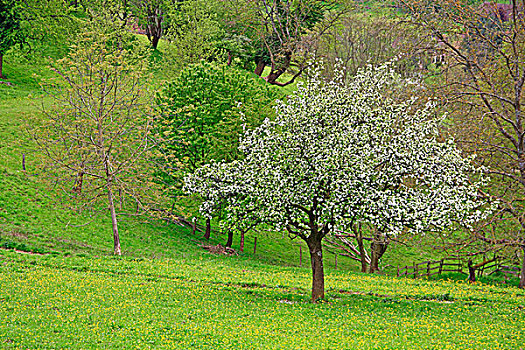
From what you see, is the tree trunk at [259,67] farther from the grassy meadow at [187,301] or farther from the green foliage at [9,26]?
the grassy meadow at [187,301]

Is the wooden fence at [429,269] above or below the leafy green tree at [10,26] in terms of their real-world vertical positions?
below

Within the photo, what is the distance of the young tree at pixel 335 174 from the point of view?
18.7m

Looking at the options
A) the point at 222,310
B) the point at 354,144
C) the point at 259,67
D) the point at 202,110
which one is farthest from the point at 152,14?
the point at 222,310

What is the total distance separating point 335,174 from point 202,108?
1940cm

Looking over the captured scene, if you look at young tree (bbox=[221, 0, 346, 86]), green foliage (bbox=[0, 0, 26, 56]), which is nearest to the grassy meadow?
green foliage (bbox=[0, 0, 26, 56])

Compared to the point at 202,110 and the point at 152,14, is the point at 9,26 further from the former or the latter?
the point at 202,110

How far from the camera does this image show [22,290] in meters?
18.5

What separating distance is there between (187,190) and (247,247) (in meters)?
20.9

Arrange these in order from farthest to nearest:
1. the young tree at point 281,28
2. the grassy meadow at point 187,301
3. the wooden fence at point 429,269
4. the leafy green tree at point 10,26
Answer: the young tree at point 281,28
the leafy green tree at point 10,26
the wooden fence at point 429,269
the grassy meadow at point 187,301

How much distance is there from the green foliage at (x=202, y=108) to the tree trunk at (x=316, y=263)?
14715 millimetres

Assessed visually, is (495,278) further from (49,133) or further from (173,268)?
(49,133)

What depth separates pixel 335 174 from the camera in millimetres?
18625

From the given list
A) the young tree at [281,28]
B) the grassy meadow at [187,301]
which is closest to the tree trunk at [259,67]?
the young tree at [281,28]

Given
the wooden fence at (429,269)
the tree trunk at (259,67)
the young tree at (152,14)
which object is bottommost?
the wooden fence at (429,269)
